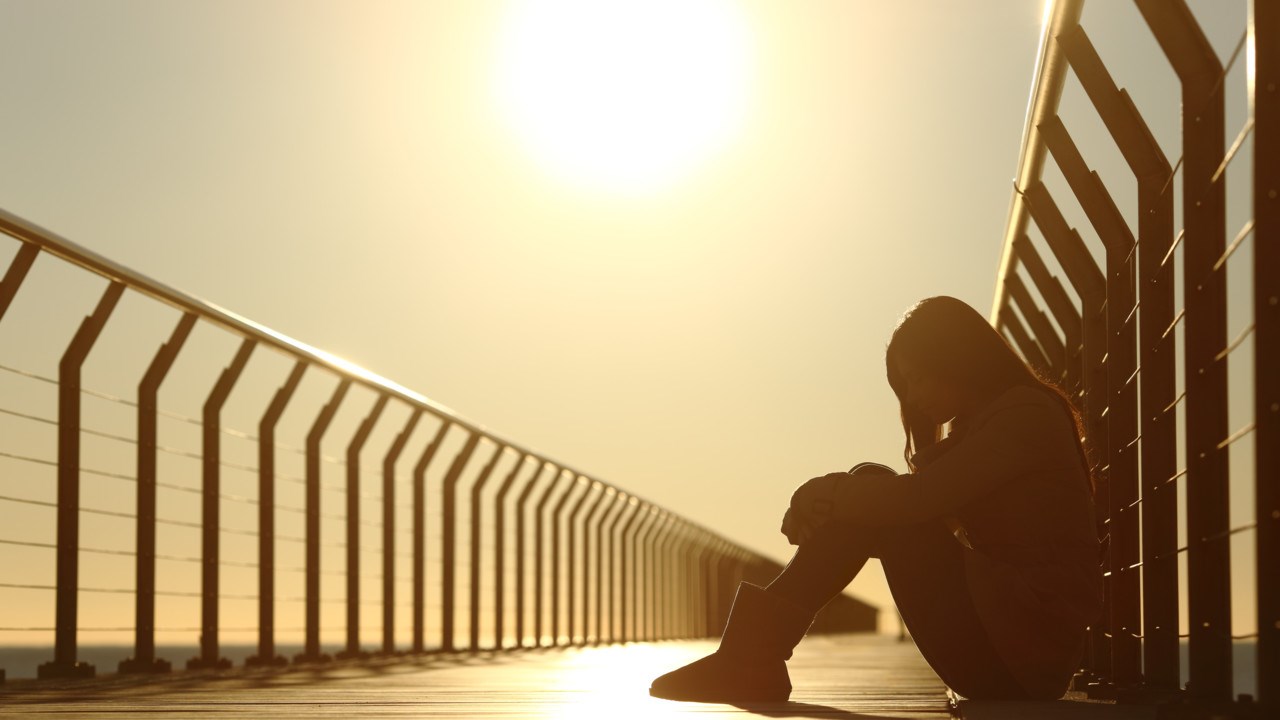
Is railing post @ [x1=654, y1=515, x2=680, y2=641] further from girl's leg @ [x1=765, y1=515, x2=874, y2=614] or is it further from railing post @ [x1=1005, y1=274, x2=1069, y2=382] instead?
girl's leg @ [x1=765, y1=515, x2=874, y2=614]

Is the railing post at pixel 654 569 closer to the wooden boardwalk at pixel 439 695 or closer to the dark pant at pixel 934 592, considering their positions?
the wooden boardwalk at pixel 439 695

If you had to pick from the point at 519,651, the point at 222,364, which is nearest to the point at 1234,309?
the point at 222,364

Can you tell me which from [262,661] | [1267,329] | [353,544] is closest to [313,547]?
[353,544]

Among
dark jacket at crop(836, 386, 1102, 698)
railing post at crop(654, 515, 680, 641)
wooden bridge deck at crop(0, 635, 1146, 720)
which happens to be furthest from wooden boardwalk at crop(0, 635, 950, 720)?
railing post at crop(654, 515, 680, 641)

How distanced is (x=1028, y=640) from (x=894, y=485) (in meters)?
0.37

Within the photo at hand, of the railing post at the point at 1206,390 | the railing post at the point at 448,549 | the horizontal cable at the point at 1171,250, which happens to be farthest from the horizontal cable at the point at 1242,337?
the railing post at the point at 448,549

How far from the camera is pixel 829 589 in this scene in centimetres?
318

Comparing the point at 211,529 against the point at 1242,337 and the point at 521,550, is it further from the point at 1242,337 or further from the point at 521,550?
the point at 521,550

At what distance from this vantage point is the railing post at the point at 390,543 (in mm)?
6590

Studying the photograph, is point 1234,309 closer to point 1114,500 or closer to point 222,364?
point 1114,500

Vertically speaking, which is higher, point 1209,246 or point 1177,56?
point 1177,56

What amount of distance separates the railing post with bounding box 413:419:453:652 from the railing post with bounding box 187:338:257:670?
205cm

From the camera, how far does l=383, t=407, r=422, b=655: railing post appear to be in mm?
6590

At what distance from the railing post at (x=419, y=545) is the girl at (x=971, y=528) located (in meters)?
4.01
